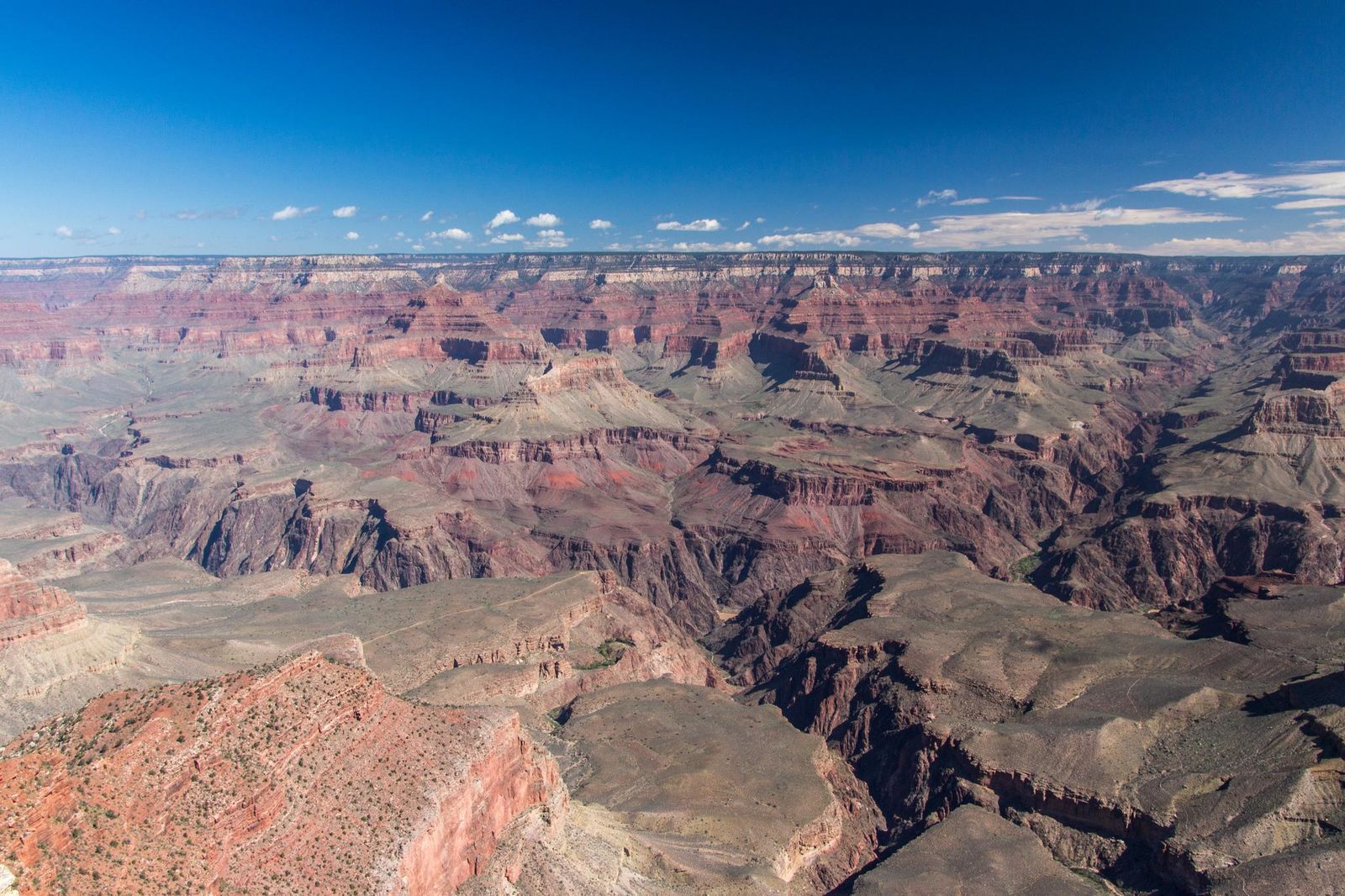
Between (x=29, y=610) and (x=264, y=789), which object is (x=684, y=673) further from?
(x=29, y=610)

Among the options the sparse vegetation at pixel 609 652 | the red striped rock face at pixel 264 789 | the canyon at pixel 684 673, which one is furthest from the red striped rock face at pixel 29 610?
the sparse vegetation at pixel 609 652

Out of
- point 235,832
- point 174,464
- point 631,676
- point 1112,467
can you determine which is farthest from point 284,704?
point 1112,467

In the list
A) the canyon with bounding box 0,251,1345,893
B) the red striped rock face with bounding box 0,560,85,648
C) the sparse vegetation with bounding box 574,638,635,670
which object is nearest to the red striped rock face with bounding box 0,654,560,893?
the canyon with bounding box 0,251,1345,893

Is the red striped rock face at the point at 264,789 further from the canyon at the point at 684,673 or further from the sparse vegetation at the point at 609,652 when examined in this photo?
the sparse vegetation at the point at 609,652

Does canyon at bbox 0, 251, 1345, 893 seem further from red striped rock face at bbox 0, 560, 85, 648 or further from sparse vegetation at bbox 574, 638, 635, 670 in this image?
sparse vegetation at bbox 574, 638, 635, 670

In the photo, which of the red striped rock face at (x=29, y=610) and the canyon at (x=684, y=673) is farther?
the red striped rock face at (x=29, y=610)

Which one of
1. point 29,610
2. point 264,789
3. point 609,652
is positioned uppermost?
point 264,789

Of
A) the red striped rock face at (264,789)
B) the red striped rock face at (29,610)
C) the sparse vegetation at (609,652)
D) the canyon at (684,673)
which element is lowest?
the sparse vegetation at (609,652)

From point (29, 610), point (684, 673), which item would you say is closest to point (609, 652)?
point (684, 673)

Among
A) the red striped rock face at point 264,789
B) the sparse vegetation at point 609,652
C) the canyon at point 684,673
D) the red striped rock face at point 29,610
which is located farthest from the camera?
the sparse vegetation at point 609,652

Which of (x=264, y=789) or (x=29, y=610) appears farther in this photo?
(x=29, y=610)

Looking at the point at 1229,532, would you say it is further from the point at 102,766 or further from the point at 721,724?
the point at 102,766
